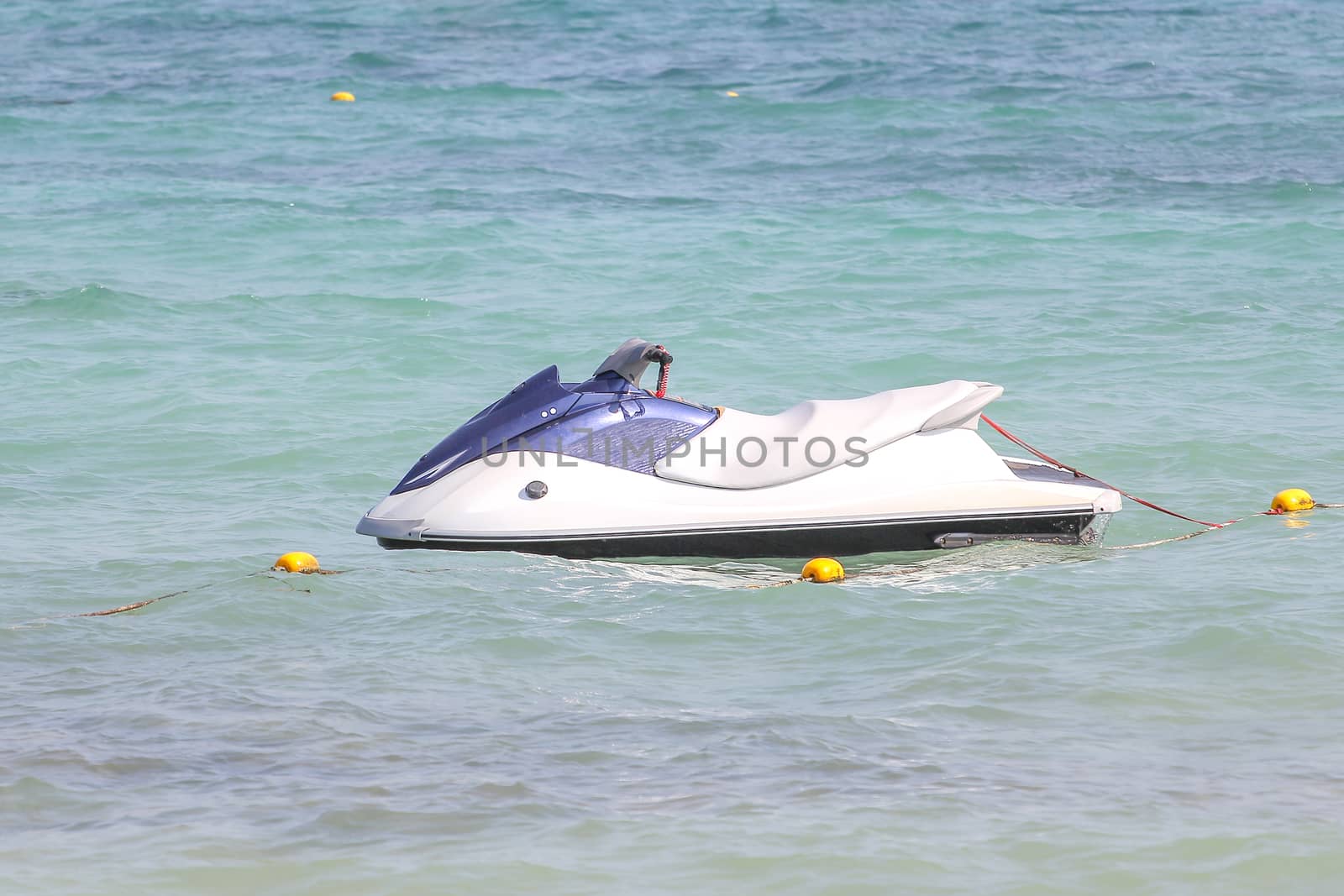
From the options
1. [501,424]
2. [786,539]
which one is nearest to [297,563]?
[501,424]

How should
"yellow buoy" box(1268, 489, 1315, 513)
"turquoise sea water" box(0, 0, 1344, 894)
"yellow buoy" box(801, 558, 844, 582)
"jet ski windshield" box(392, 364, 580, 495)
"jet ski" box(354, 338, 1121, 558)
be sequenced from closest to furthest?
"turquoise sea water" box(0, 0, 1344, 894) < "yellow buoy" box(801, 558, 844, 582) < "jet ski" box(354, 338, 1121, 558) < "jet ski windshield" box(392, 364, 580, 495) < "yellow buoy" box(1268, 489, 1315, 513)

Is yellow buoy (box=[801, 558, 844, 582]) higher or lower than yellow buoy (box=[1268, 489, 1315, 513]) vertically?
lower

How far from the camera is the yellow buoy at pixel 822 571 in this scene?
5.67 meters

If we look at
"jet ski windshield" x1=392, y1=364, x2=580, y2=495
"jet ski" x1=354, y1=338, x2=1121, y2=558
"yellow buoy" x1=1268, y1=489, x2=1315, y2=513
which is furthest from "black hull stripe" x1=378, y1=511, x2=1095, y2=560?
"yellow buoy" x1=1268, y1=489, x2=1315, y2=513

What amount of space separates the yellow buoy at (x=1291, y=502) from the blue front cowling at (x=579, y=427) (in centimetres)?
233

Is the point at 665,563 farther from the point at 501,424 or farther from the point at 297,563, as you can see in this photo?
the point at 297,563

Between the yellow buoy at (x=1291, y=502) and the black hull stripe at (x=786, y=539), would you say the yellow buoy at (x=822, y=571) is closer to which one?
the black hull stripe at (x=786, y=539)

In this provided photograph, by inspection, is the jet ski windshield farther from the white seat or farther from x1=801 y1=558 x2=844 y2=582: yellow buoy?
x1=801 y1=558 x2=844 y2=582: yellow buoy

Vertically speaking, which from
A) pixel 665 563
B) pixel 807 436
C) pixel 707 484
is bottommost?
pixel 665 563

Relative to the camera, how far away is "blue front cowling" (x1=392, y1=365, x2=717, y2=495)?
5.94 m

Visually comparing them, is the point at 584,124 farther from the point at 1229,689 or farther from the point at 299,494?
the point at 1229,689

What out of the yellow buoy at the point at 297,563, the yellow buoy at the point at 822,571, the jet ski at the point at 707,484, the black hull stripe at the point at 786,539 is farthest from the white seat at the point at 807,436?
the yellow buoy at the point at 297,563

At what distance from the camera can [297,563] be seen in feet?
18.9

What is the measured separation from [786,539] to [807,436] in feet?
1.31
